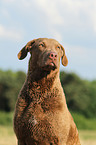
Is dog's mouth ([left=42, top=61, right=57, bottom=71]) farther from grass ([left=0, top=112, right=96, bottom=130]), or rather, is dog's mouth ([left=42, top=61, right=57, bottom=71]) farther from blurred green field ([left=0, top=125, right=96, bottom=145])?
grass ([left=0, top=112, right=96, bottom=130])

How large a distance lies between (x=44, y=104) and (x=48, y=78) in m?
0.51

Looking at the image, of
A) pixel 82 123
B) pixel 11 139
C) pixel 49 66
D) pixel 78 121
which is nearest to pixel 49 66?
pixel 49 66

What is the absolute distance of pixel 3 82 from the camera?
96.9ft

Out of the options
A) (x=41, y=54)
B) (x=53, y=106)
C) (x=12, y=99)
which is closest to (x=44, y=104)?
(x=53, y=106)

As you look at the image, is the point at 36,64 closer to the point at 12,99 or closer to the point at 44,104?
the point at 44,104

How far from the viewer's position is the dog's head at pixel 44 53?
4.54 m

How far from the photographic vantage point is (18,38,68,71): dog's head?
4.54 metres

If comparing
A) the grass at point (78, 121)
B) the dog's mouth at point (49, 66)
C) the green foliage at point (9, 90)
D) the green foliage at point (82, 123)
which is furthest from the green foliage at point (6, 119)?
the dog's mouth at point (49, 66)

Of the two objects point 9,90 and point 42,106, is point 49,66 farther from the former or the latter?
point 9,90

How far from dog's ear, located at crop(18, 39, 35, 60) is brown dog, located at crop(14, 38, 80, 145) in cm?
8

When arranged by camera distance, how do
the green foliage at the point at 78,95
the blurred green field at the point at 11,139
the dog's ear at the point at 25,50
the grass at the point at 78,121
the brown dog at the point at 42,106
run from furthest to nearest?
the green foliage at the point at 78,95 → the grass at the point at 78,121 → the blurred green field at the point at 11,139 → the dog's ear at the point at 25,50 → the brown dog at the point at 42,106

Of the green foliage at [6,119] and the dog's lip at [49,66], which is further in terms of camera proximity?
the green foliage at [6,119]

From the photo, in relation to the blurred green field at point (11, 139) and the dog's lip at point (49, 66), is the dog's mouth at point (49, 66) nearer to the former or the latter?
the dog's lip at point (49, 66)

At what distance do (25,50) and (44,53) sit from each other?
28.3 inches
